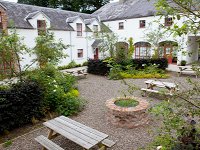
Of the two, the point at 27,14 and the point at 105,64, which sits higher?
the point at 27,14

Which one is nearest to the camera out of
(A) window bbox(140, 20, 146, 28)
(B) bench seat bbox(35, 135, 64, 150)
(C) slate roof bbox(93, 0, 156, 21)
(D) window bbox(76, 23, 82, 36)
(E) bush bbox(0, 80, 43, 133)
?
(B) bench seat bbox(35, 135, 64, 150)

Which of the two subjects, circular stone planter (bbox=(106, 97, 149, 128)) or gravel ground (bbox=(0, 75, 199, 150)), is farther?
circular stone planter (bbox=(106, 97, 149, 128))

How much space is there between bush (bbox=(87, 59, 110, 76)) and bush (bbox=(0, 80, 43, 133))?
373 inches

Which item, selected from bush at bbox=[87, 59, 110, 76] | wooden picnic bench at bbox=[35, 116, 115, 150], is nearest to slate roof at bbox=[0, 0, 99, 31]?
bush at bbox=[87, 59, 110, 76]

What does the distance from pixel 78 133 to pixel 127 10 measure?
23448mm

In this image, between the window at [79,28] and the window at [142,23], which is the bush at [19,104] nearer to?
the window at [79,28]

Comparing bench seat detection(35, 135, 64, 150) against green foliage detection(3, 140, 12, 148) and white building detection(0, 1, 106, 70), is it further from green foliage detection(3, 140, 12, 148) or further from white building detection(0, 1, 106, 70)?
white building detection(0, 1, 106, 70)

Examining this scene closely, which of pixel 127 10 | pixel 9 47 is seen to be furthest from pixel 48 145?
pixel 127 10

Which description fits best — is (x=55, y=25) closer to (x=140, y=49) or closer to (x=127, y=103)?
(x=140, y=49)

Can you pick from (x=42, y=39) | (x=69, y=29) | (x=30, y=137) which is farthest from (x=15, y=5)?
(x=30, y=137)

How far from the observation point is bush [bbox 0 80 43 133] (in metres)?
5.52

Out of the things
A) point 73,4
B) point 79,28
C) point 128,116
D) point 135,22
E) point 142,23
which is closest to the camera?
point 128,116

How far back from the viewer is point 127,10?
25.1 metres

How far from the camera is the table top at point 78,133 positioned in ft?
13.5
